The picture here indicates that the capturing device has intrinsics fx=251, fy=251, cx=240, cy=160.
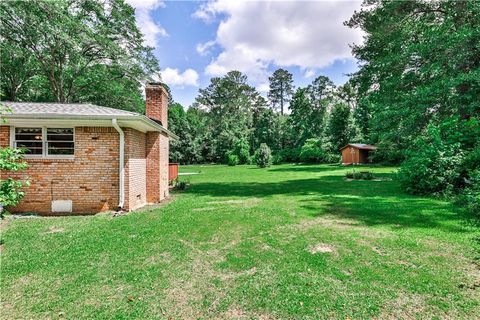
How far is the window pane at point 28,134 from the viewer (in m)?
7.57

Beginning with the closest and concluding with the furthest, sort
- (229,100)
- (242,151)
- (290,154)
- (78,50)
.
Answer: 1. (78,50)
2. (242,151)
3. (290,154)
4. (229,100)

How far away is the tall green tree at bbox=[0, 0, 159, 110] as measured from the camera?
571 inches

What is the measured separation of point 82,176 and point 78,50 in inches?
549

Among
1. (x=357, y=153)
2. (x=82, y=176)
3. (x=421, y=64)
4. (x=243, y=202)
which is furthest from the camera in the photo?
(x=357, y=153)

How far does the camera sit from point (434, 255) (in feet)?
14.3

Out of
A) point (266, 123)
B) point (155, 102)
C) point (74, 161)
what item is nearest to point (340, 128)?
point (266, 123)

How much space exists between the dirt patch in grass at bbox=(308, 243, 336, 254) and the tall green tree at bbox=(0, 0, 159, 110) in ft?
57.8

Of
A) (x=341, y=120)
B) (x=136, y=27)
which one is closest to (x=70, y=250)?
(x=136, y=27)

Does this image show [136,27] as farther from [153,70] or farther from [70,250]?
[70,250]

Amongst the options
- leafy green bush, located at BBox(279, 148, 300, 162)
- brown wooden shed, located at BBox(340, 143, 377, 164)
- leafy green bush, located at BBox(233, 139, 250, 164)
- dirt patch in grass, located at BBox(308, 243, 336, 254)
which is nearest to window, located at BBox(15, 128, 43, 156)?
dirt patch in grass, located at BBox(308, 243, 336, 254)

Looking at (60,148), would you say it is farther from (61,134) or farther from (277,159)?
(277,159)

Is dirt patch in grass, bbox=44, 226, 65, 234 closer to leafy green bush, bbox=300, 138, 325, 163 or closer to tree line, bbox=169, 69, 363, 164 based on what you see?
tree line, bbox=169, 69, 363, 164

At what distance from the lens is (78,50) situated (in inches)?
678

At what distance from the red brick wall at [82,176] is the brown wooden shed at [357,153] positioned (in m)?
28.3
